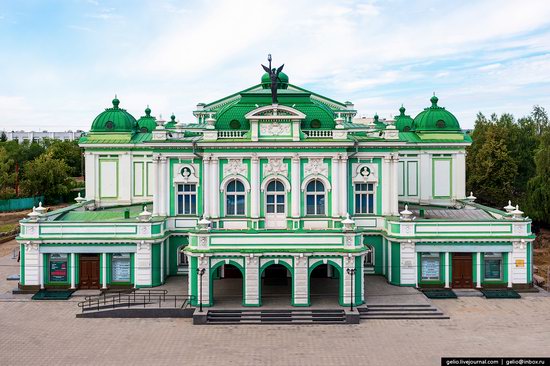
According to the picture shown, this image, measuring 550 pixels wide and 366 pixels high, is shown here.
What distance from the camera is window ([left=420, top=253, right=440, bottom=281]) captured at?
27.9 metres

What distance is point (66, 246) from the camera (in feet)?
90.1

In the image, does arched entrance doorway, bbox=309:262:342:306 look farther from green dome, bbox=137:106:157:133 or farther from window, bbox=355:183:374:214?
green dome, bbox=137:106:157:133

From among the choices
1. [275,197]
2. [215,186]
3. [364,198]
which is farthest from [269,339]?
[364,198]

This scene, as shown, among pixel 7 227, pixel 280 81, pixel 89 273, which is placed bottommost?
pixel 89 273

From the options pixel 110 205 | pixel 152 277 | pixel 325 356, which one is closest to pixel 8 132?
pixel 110 205

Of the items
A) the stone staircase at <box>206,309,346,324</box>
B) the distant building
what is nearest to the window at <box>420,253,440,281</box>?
the stone staircase at <box>206,309,346,324</box>

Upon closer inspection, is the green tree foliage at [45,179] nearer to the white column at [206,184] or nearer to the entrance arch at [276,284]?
the white column at [206,184]

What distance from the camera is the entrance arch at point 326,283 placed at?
24.5 m

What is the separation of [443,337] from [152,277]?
1424 centimetres

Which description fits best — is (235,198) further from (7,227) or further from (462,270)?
(7,227)

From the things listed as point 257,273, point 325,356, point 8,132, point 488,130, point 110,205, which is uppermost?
point 8,132

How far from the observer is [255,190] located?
2892cm

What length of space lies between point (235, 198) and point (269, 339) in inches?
394

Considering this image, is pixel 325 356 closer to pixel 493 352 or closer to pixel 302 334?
pixel 302 334
